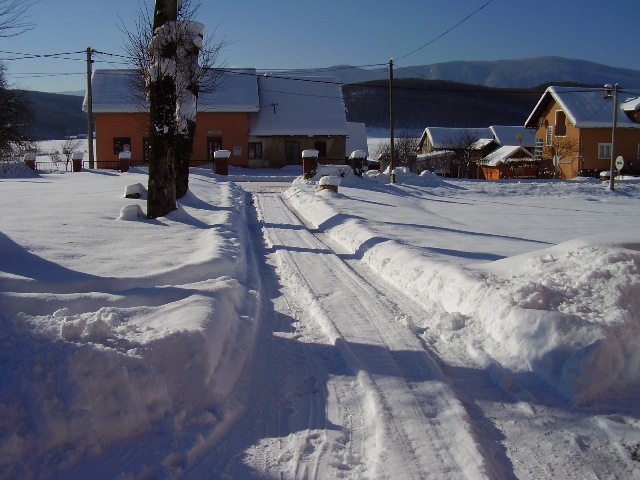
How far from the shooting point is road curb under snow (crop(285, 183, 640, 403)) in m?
4.91

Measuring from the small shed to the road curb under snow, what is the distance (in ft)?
149

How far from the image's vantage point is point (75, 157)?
3319cm

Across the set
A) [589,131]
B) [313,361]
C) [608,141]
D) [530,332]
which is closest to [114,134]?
[589,131]

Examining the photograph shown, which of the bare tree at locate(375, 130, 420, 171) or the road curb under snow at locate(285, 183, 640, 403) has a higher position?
the bare tree at locate(375, 130, 420, 171)

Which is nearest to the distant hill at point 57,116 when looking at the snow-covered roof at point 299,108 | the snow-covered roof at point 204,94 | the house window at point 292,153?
the snow-covered roof at point 204,94

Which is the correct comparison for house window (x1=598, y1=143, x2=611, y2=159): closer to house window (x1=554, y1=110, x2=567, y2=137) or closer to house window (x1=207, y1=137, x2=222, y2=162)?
house window (x1=554, y1=110, x2=567, y2=137)

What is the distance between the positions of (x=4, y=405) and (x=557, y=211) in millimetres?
21570

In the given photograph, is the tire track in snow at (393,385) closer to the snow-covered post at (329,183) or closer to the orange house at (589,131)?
the snow-covered post at (329,183)

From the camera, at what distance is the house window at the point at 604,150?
4838cm

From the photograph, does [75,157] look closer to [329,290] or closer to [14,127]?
[14,127]

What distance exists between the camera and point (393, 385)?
4836mm

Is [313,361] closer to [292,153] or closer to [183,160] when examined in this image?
[183,160]

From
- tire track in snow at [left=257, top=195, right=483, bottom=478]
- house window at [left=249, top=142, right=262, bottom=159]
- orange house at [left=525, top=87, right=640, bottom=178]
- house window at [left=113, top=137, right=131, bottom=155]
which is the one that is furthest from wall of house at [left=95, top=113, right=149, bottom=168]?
tire track in snow at [left=257, top=195, right=483, bottom=478]

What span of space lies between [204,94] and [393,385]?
40295mm
